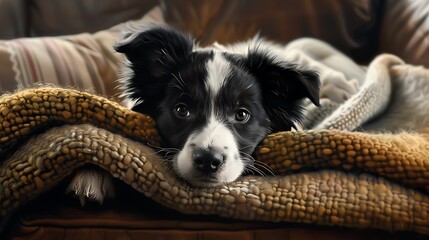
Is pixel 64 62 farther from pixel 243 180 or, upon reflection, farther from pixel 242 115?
pixel 243 180

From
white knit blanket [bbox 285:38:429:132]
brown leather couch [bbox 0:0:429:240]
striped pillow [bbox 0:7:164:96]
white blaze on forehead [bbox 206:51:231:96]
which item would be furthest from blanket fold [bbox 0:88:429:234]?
brown leather couch [bbox 0:0:429:240]

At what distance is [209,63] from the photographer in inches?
54.3

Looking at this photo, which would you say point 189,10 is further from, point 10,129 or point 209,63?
point 10,129

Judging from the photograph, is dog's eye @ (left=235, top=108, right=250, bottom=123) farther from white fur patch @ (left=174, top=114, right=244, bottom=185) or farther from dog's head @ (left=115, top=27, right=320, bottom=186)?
white fur patch @ (left=174, top=114, right=244, bottom=185)

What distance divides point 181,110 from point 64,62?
81cm

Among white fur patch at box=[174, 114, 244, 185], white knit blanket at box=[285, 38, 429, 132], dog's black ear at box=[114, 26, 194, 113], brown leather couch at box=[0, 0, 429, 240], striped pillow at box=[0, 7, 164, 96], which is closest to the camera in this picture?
white fur patch at box=[174, 114, 244, 185]

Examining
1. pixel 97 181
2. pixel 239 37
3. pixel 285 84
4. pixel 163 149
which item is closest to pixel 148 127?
pixel 163 149

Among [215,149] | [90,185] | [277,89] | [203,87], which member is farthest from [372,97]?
[90,185]

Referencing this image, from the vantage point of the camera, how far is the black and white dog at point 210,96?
117 cm

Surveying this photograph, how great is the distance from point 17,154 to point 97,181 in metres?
0.18

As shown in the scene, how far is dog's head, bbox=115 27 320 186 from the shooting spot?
1.17 meters

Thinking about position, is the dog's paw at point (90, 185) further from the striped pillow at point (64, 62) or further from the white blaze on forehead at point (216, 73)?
the striped pillow at point (64, 62)

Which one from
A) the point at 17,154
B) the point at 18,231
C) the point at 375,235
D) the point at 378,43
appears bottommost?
the point at 18,231

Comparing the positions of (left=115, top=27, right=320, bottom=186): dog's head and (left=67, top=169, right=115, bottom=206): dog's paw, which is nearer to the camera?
(left=67, top=169, right=115, bottom=206): dog's paw
